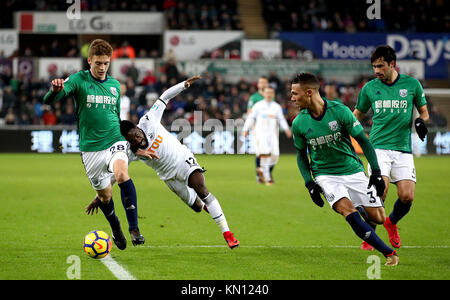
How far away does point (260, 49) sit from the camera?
30.5 m

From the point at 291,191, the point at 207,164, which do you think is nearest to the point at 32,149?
the point at 207,164

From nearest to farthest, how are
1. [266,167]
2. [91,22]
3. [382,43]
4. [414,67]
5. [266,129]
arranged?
[266,167], [266,129], [414,67], [382,43], [91,22]

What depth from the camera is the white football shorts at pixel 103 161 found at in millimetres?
8023

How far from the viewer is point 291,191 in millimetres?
14648

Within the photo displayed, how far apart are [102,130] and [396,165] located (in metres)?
3.46

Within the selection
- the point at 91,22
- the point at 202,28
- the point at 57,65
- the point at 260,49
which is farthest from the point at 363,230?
the point at 91,22

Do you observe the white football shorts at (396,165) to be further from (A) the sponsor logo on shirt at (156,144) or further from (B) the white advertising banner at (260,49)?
(B) the white advertising banner at (260,49)

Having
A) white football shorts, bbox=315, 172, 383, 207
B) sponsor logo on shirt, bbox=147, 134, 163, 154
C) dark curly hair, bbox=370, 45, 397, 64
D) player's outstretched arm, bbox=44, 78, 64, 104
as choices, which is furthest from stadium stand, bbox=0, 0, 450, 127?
white football shorts, bbox=315, 172, 383, 207

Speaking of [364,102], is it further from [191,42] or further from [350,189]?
[191,42]

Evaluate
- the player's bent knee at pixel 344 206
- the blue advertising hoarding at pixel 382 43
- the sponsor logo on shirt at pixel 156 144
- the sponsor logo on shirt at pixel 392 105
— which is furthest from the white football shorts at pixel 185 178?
the blue advertising hoarding at pixel 382 43

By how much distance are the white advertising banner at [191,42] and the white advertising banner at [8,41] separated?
680 cm

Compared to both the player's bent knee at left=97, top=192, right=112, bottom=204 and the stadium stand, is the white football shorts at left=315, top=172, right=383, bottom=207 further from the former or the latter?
the stadium stand

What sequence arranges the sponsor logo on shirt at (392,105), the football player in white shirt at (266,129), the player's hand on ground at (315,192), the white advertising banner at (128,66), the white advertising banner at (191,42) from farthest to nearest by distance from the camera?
the white advertising banner at (191,42), the white advertising banner at (128,66), the football player in white shirt at (266,129), the sponsor logo on shirt at (392,105), the player's hand on ground at (315,192)

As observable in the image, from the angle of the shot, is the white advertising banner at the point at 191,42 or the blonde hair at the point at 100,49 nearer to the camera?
the blonde hair at the point at 100,49
